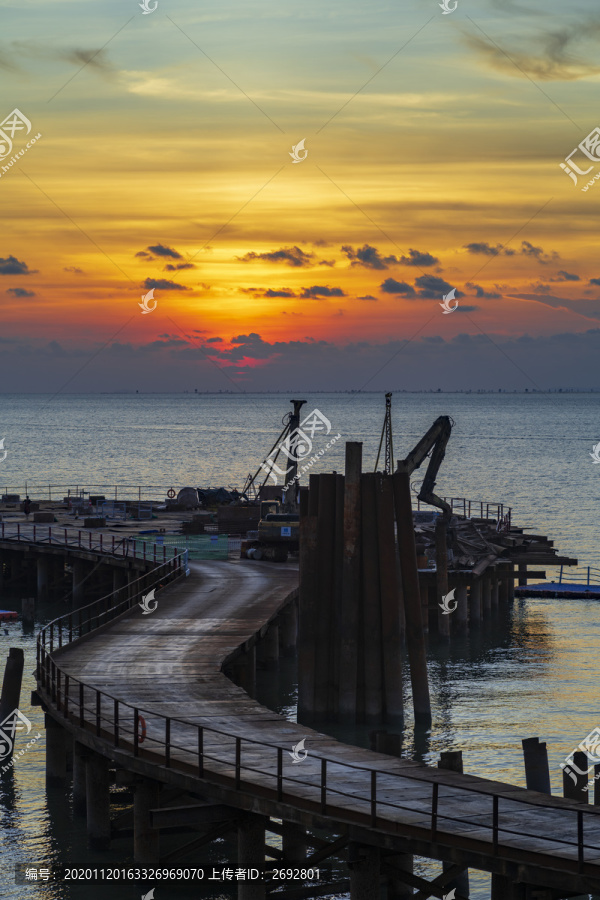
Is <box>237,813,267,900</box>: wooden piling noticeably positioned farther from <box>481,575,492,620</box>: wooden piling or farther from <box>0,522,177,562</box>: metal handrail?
<box>481,575,492,620</box>: wooden piling

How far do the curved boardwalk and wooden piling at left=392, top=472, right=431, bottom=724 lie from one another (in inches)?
181

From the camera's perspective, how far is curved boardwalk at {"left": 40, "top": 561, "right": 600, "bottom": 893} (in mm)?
16953

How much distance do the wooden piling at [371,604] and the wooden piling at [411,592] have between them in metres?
0.85

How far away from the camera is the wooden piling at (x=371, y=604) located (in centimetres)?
3078

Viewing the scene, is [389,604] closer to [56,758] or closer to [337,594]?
Answer: [337,594]

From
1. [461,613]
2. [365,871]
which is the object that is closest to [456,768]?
[365,871]

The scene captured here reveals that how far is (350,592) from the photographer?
30.8 m

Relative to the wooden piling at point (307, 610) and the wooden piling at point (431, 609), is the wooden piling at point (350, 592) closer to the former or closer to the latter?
the wooden piling at point (307, 610)

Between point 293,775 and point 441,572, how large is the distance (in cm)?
2746

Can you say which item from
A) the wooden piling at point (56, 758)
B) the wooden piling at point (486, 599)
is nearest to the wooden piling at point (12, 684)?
the wooden piling at point (56, 758)

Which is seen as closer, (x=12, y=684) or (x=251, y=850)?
(x=251, y=850)

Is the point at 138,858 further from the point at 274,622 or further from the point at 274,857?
the point at 274,622

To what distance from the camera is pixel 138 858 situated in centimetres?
2205

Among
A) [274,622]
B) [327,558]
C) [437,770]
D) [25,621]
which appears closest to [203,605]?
[274,622]
